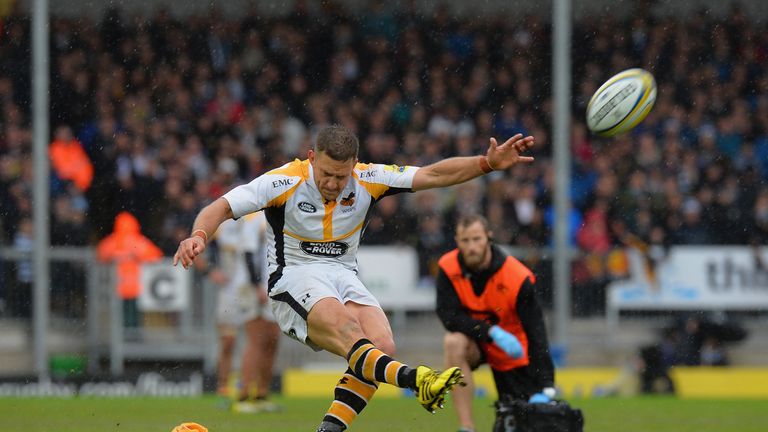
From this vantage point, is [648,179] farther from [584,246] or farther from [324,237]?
[324,237]

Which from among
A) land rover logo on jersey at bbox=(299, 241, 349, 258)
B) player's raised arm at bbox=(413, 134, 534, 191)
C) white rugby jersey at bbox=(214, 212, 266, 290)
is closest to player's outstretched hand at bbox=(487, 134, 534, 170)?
player's raised arm at bbox=(413, 134, 534, 191)

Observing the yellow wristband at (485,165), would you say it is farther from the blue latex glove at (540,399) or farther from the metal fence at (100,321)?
the metal fence at (100,321)

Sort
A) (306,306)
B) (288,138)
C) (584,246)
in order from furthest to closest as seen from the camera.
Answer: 1. (288,138)
2. (584,246)
3. (306,306)

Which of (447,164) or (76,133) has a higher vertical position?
(76,133)

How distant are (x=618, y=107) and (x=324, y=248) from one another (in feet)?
6.49

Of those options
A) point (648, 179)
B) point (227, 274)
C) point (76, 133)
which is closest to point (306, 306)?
point (227, 274)

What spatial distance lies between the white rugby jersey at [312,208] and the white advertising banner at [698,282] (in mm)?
7944

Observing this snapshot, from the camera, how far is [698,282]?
1505cm

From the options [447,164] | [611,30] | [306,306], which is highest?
[611,30]

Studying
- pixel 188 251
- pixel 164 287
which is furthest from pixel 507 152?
pixel 164 287

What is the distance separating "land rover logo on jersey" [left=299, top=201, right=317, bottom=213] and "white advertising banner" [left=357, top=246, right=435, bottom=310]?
7.64 m

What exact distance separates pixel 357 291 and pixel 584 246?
8.64 metres

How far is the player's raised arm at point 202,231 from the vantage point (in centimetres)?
642

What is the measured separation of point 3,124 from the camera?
17.9m
